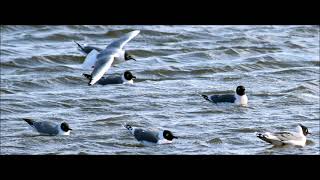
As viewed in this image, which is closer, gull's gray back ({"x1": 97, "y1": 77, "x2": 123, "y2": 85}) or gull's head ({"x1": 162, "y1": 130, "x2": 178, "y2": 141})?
gull's head ({"x1": 162, "y1": 130, "x2": 178, "y2": 141})

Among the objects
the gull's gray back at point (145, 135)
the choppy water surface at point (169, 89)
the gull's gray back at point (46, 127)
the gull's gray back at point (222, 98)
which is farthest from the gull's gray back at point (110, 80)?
the gull's gray back at point (145, 135)

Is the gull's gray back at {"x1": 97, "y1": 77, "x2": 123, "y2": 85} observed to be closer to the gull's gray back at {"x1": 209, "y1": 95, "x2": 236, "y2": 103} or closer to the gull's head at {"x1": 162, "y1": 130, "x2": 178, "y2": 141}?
the gull's gray back at {"x1": 209, "y1": 95, "x2": 236, "y2": 103}

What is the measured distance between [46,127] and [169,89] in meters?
3.11

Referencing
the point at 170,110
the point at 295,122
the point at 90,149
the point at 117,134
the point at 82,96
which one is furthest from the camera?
the point at 82,96

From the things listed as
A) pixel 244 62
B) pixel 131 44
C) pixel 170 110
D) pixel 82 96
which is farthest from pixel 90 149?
pixel 131 44

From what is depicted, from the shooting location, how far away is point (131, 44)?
15.5 m

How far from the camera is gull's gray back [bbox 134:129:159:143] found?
8711mm

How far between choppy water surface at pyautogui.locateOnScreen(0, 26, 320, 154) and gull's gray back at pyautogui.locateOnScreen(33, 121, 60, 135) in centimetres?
9

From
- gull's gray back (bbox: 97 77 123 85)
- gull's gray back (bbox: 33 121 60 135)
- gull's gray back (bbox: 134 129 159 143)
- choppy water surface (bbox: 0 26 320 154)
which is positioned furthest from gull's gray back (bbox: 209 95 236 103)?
gull's gray back (bbox: 33 121 60 135)

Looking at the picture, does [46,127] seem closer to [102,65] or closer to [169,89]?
[102,65]

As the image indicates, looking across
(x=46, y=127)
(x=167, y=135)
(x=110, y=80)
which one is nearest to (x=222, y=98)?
(x=110, y=80)

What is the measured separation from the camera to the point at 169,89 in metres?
12.1
